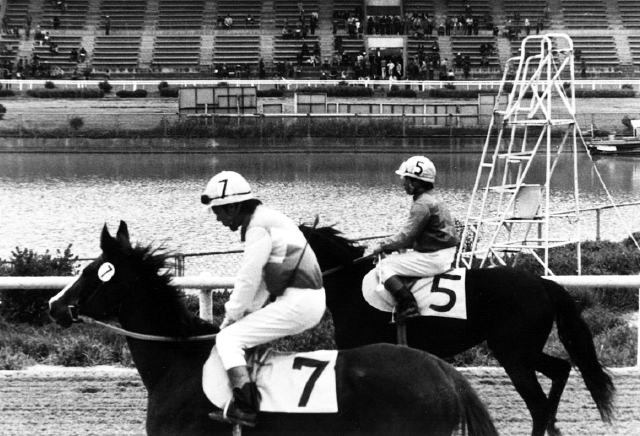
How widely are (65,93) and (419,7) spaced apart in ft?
81.8

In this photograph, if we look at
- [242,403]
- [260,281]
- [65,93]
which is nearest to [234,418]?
[242,403]

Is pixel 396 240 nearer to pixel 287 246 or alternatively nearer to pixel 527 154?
pixel 287 246

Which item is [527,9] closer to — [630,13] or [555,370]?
[630,13]

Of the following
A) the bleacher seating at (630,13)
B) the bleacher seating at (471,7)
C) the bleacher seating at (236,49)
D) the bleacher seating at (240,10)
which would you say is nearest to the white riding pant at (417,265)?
the bleacher seating at (236,49)

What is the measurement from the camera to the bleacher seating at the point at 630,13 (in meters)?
62.4

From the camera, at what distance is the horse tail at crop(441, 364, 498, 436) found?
5.12m

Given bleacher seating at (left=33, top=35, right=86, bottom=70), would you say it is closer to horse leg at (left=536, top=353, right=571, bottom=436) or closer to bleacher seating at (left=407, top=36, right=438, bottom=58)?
bleacher seating at (left=407, top=36, right=438, bottom=58)

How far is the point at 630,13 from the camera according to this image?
63.6 meters

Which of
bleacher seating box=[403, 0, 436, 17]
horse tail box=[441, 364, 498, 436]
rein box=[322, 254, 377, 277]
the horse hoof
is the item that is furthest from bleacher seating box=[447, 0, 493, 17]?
horse tail box=[441, 364, 498, 436]

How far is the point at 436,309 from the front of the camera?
7496 millimetres

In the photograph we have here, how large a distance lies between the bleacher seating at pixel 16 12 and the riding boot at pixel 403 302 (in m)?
56.3

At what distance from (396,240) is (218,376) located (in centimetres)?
248

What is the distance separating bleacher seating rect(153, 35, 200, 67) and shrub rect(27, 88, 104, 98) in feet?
29.8

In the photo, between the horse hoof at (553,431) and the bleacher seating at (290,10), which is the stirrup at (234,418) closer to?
the horse hoof at (553,431)
